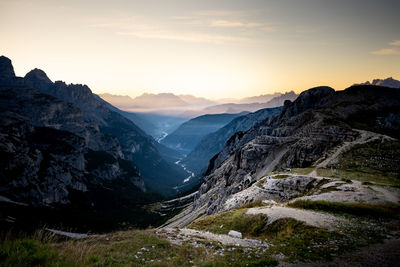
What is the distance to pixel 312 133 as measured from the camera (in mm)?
85375

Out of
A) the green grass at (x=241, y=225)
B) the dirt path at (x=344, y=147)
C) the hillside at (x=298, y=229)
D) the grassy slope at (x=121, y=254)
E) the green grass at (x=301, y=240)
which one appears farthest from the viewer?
the dirt path at (x=344, y=147)

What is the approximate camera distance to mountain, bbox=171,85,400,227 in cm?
4972

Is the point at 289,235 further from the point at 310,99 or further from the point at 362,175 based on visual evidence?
the point at 310,99

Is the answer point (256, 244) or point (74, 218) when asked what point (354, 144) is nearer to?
point (256, 244)

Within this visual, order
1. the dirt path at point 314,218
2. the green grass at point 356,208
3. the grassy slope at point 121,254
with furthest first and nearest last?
1. the green grass at point 356,208
2. the dirt path at point 314,218
3. the grassy slope at point 121,254

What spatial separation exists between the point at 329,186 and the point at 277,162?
4755 centimetres

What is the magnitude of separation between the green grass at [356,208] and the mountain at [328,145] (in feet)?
41.7

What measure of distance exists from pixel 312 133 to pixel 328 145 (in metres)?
14.3

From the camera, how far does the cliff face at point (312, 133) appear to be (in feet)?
244

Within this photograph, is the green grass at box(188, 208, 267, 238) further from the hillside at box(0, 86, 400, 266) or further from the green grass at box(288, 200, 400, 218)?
the green grass at box(288, 200, 400, 218)

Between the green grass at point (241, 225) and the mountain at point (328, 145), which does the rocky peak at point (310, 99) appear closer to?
the mountain at point (328, 145)

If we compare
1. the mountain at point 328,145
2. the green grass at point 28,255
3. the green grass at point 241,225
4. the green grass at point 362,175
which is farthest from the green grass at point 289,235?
the green grass at point 362,175

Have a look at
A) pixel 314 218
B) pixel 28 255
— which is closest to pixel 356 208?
pixel 314 218

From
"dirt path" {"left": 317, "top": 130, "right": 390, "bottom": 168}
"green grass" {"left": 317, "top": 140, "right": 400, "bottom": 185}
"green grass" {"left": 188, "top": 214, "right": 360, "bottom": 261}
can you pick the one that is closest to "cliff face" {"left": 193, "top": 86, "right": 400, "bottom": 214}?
"dirt path" {"left": 317, "top": 130, "right": 390, "bottom": 168}
